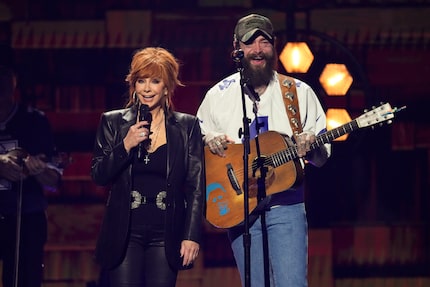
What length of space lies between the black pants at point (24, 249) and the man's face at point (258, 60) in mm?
1809

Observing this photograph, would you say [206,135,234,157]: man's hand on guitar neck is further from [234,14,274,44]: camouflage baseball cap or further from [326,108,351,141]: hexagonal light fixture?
[326,108,351,141]: hexagonal light fixture

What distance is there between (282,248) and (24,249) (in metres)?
1.84

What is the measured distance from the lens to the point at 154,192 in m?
4.02

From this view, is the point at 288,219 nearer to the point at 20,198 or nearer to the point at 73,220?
the point at 20,198

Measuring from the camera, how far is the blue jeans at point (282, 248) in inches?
168

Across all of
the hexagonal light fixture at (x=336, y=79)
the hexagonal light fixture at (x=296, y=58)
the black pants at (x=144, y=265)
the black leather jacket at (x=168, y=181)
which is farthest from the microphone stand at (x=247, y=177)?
the hexagonal light fixture at (x=336, y=79)

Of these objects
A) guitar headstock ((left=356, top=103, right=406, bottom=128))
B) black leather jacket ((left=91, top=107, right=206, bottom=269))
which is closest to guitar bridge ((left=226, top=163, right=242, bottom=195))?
black leather jacket ((left=91, top=107, right=206, bottom=269))

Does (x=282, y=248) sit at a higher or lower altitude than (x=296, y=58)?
lower

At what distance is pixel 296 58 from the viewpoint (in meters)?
6.49

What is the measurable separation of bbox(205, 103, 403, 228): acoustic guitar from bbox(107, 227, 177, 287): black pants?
0.61 m

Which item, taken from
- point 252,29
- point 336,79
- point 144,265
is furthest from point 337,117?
point 144,265

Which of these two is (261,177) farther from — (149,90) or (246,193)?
(149,90)

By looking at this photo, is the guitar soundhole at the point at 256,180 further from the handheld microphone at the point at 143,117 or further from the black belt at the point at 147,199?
the handheld microphone at the point at 143,117

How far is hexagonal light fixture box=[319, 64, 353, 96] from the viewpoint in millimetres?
6547
